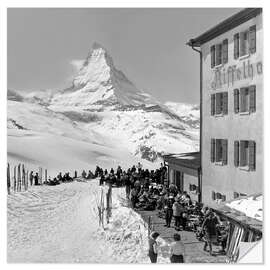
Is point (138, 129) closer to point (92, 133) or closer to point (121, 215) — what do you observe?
point (92, 133)

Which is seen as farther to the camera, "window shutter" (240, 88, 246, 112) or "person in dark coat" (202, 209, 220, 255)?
"window shutter" (240, 88, 246, 112)

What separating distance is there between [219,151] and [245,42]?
3514mm

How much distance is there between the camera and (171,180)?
56.4 ft

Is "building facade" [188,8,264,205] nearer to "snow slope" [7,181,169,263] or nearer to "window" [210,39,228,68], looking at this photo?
"window" [210,39,228,68]

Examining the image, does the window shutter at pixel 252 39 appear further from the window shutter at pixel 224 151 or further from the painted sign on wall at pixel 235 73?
the window shutter at pixel 224 151

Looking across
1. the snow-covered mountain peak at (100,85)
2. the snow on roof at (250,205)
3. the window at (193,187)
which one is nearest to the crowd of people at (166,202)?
the window at (193,187)

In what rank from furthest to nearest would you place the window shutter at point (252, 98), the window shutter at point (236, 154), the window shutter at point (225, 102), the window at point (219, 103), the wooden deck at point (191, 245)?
the window at point (219, 103) < the window shutter at point (225, 102) < the window shutter at point (236, 154) < the window shutter at point (252, 98) < the wooden deck at point (191, 245)

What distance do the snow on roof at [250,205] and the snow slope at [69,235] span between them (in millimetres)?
1984

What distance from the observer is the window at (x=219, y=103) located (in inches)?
526

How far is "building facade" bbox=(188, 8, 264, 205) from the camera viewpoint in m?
11.6

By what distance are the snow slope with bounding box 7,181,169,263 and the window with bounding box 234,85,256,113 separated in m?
4.05

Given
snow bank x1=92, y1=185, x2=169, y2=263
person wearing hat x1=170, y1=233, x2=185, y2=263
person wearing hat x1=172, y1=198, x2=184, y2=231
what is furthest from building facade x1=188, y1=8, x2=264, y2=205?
person wearing hat x1=170, y1=233, x2=185, y2=263

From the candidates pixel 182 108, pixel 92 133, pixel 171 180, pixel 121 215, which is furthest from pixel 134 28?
pixel 92 133
